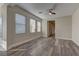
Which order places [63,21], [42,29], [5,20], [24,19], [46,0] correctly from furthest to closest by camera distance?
1. [42,29]
2. [63,21]
3. [24,19]
4. [5,20]
5. [46,0]

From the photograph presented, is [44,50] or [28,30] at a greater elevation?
[28,30]

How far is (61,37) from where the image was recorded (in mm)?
10375

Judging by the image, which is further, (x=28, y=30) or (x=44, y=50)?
(x=28, y=30)

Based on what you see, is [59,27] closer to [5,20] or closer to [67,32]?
[67,32]

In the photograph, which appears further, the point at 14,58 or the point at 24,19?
the point at 24,19

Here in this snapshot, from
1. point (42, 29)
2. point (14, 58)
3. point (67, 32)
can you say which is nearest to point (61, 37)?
point (67, 32)

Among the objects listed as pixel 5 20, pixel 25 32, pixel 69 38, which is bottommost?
pixel 69 38

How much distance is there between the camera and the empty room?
454 centimetres

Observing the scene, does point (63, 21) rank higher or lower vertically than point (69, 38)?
higher

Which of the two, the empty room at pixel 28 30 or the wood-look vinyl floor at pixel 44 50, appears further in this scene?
the empty room at pixel 28 30

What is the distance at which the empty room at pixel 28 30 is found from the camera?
14.9ft

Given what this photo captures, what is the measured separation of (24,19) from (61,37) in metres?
4.32

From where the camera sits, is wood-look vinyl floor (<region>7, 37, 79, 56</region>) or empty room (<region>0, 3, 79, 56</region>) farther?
empty room (<region>0, 3, 79, 56</region>)

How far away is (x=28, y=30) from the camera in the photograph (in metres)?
8.16
